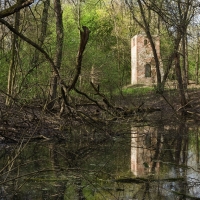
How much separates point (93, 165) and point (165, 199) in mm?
2146

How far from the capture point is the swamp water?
14.6 ft

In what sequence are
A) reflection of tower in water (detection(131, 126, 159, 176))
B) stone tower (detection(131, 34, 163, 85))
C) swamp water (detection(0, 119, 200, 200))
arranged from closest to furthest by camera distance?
swamp water (detection(0, 119, 200, 200)) → reflection of tower in water (detection(131, 126, 159, 176)) → stone tower (detection(131, 34, 163, 85))

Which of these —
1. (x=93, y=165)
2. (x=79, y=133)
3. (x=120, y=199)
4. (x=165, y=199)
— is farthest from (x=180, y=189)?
(x=79, y=133)

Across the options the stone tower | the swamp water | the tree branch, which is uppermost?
the stone tower

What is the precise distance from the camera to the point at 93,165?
6.23m

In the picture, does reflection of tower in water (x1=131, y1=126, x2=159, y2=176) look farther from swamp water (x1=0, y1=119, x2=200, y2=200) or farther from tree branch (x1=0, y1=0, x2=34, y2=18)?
tree branch (x1=0, y1=0, x2=34, y2=18)

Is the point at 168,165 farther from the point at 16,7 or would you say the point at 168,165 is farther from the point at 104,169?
the point at 16,7

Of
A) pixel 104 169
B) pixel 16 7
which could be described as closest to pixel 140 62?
pixel 104 169

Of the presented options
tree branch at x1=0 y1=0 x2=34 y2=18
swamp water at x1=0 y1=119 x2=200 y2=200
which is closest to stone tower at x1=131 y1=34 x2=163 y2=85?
swamp water at x1=0 y1=119 x2=200 y2=200

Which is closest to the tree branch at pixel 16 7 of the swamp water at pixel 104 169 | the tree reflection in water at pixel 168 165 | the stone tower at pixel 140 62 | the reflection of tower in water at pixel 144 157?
the swamp water at pixel 104 169

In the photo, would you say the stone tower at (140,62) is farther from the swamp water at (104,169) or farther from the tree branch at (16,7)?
the tree branch at (16,7)

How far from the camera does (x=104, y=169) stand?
19.4 ft

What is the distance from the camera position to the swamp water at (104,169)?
14.6 ft

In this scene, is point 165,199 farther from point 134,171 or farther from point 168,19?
point 168,19
